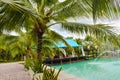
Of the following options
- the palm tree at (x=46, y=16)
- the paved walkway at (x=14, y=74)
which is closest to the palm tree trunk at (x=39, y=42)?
the palm tree at (x=46, y=16)

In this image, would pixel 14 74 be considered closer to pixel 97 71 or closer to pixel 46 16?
pixel 46 16

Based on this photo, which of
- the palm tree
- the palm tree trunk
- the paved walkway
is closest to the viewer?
the palm tree

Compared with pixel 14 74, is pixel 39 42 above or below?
above

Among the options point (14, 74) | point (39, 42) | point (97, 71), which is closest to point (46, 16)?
point (39, 42)

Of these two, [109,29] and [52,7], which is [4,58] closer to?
[52,7]

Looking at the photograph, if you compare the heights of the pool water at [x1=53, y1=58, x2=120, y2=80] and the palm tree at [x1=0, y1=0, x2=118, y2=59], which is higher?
the palm tree at [x1=0, y1=0, x2=118, y2=59]

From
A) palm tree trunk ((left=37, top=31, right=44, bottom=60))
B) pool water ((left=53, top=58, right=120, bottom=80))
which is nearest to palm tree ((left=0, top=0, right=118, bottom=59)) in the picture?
palm tree trunk ((left=37, top=31, right=44, bottom=60))

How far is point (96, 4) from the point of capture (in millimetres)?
3348

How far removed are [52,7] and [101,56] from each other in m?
23.7

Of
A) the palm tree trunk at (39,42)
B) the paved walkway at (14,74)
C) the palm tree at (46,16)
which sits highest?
the palm tree at (46,16)

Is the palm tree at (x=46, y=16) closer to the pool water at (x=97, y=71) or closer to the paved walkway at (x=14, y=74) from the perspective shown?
the paved walkway at (x=14, y=74)

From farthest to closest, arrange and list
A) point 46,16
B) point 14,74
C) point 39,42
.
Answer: point 14,74, point 39,42, point 46,16

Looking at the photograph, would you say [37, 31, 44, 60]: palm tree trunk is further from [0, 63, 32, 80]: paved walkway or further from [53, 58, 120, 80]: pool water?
[53, 58, 120, 80]: pool water

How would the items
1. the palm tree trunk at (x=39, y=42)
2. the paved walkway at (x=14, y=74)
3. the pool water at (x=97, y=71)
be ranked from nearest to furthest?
the palm tree trunk at (x=39, y=42), the paved walkway at (x=14, y=74), the pool water at (x=97, y=71)
